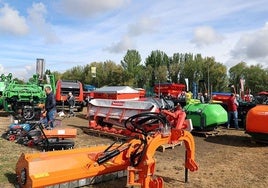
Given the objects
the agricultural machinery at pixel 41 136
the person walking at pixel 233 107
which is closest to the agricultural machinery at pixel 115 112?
the agricultural machinery at pixel 41 136

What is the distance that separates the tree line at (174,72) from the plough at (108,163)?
46258mm

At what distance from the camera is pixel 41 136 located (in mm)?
9125

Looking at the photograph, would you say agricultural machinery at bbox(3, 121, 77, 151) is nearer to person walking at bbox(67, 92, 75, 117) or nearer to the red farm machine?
the red farm machine

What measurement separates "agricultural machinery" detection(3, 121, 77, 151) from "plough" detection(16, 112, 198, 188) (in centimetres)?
204

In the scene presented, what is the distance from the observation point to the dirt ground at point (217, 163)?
262 inches

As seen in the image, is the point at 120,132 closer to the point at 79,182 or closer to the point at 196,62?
the point at 79,182

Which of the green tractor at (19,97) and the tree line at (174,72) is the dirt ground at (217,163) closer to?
the green tractor at (19,97)

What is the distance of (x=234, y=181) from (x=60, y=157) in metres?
3.42

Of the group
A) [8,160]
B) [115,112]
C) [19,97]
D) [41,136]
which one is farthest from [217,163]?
[19,97]


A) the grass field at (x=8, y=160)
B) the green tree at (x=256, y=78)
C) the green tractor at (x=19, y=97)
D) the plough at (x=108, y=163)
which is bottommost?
the grass field at (x=8, y=160)

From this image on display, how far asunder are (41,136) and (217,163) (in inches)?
180

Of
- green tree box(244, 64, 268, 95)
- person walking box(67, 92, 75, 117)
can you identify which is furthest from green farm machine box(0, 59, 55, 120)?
green tree box(244, 64, 268, 95)

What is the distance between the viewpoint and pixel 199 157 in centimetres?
901

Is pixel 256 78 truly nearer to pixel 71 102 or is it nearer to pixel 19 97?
pixel 71 102
